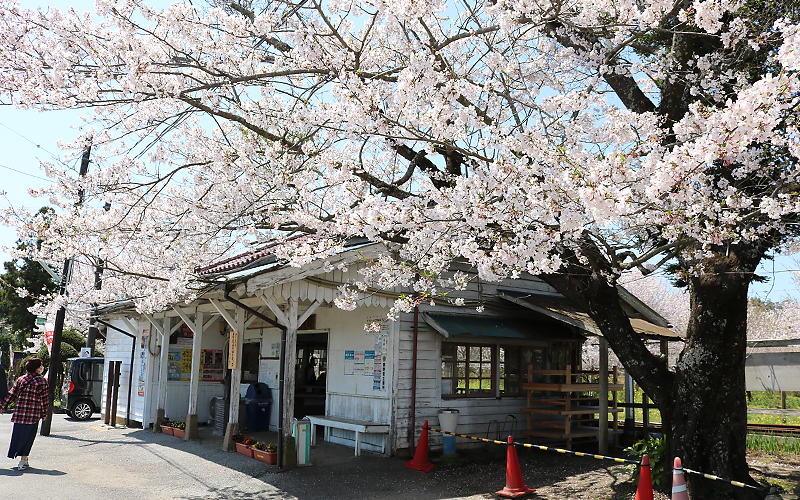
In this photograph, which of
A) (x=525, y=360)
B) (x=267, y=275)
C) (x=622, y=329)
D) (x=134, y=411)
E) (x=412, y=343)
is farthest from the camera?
(x=134, y=411)

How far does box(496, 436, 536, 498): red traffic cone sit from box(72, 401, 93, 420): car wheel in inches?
574

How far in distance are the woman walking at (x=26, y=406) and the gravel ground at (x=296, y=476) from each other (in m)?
0.35

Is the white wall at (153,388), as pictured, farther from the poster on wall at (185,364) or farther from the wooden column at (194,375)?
the wooden column at (194,375)

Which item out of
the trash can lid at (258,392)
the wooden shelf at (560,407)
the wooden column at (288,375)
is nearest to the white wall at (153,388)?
the trash can lid at (258,392)

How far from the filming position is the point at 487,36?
680cm

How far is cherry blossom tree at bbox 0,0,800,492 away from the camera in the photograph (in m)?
5.35

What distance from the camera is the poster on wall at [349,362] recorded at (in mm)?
11586

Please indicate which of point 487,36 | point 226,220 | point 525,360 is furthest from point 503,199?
point 525,360

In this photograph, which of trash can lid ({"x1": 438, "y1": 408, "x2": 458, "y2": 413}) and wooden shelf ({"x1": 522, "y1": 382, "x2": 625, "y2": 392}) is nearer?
trash can lid ({"x1": 438, "y1": 408, "x2": 458, "y2": 413})

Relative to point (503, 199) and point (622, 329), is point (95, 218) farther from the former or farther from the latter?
point (622, 329)

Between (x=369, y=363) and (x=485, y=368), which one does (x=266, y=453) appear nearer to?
(x=369, y=363)

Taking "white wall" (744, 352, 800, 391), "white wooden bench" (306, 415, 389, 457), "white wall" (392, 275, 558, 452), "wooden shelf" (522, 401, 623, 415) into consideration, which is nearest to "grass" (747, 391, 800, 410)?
"white wall" (744, 352, 800, 391)

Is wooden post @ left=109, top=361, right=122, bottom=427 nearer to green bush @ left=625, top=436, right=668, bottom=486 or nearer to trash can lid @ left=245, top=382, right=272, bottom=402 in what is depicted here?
trash can lid @ left=245, top=382, right=272, bottom=402

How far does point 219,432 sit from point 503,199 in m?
9.85
